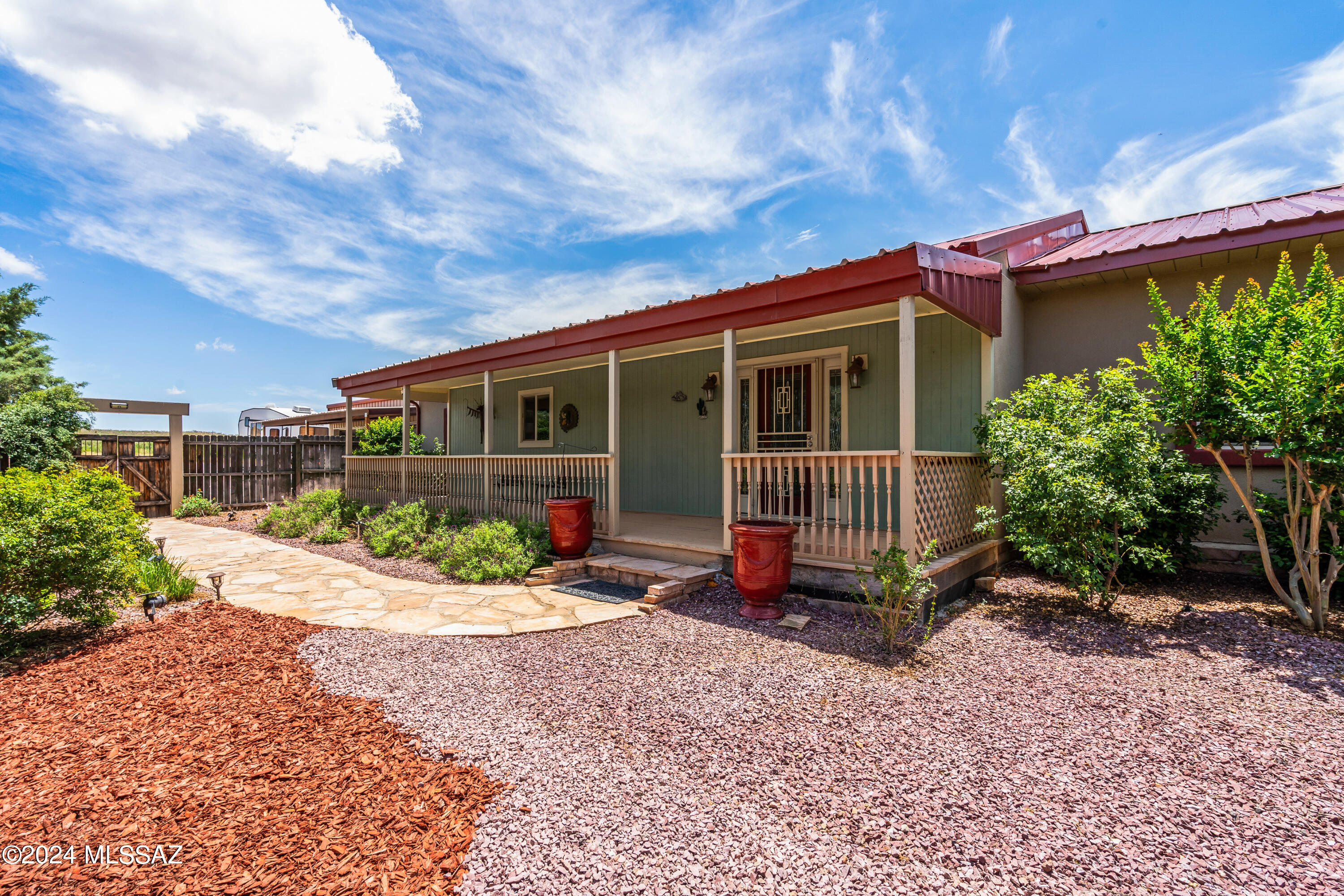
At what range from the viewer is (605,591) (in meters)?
5.09

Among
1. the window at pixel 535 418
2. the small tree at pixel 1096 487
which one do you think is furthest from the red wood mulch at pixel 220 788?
the window at pixel 535 418

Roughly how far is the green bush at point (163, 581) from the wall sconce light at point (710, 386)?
5.92 m

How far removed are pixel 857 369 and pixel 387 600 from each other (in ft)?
18.2

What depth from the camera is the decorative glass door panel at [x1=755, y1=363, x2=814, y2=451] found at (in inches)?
273

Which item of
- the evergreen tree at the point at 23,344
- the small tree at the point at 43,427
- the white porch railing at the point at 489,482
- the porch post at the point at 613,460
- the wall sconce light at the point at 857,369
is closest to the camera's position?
the porch post at the point at 613,460

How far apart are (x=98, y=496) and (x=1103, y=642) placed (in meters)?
7.12

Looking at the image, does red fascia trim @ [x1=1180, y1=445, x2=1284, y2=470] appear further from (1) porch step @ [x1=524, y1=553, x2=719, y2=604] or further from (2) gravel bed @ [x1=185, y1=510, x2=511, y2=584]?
(2) gravel bed @ [x1=185, y1=510, x2=511, y2=584]

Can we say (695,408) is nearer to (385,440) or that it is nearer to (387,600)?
(387,600)

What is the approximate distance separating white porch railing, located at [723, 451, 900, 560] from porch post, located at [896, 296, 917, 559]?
97 millimetres

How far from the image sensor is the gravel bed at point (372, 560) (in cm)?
566

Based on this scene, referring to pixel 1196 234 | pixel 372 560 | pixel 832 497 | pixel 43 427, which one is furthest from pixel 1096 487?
pixel 43 427

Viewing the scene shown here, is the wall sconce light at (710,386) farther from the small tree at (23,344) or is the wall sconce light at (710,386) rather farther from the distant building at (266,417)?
the distant building at (266,417)

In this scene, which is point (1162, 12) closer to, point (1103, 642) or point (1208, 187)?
point (1208, 187)

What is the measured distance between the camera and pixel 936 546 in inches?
180
